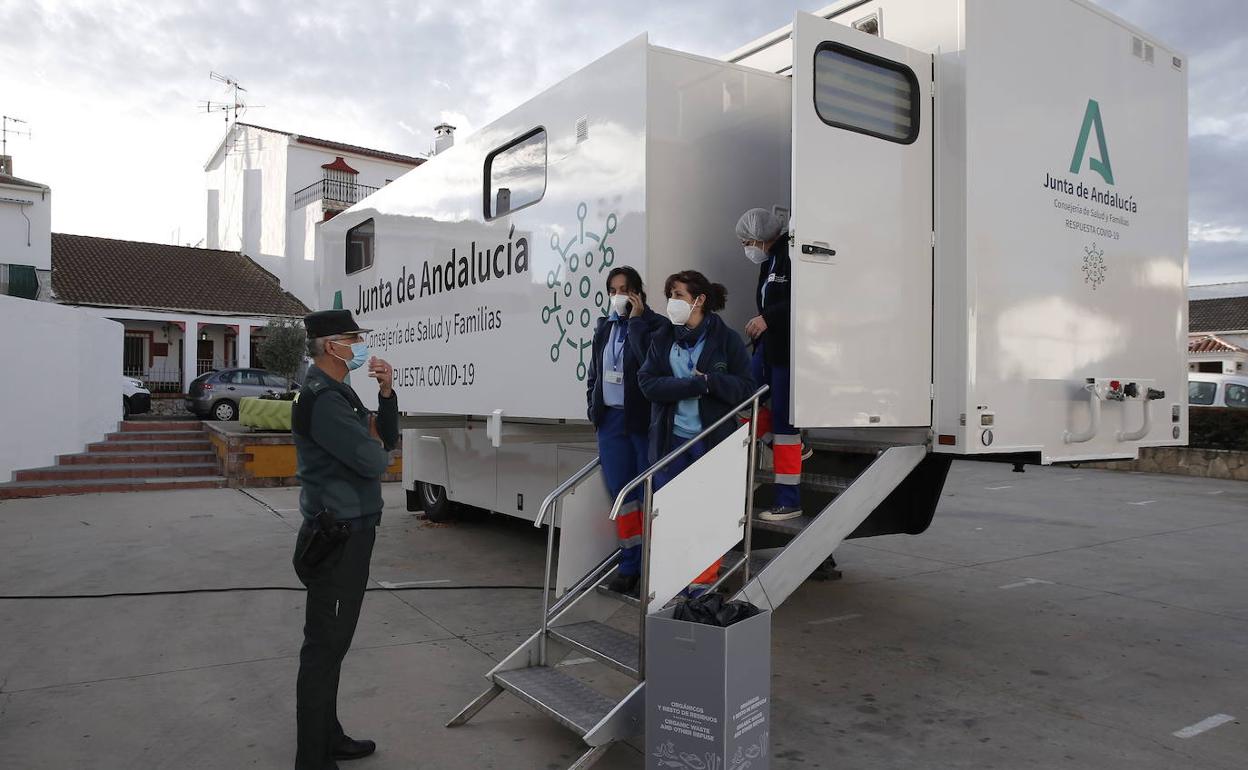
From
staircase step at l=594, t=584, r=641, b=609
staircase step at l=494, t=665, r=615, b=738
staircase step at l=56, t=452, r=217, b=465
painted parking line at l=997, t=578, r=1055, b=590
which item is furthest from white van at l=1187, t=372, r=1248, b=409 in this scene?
staircase step at l=56, t=452, r=217, b=465

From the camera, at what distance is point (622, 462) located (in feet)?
14.4

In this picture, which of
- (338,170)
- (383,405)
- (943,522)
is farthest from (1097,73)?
(338,170)

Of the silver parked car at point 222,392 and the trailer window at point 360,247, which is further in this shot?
the silver parked car at point 222,392

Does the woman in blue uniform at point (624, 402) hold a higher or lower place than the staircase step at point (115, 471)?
higher

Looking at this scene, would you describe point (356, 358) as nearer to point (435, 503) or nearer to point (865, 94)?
point (865, 94)

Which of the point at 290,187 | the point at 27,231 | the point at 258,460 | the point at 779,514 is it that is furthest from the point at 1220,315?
the point at 27,231

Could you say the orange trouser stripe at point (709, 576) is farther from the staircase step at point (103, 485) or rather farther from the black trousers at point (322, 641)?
the staircase step at point (103, 485)

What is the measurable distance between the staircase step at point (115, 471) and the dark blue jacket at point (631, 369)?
10.1m

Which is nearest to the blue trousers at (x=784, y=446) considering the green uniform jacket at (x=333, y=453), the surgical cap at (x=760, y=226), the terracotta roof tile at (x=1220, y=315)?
the surgical cap at (x=760, y=226)

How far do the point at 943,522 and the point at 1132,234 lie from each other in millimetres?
5043

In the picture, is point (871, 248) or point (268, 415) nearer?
point (871, 248)

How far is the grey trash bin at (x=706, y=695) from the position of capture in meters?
2.88

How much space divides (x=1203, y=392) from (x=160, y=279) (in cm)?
2867

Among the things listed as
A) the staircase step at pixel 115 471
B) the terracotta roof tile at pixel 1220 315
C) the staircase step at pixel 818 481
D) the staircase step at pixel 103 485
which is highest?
the terracotta roof tile at pixel 1220 315
